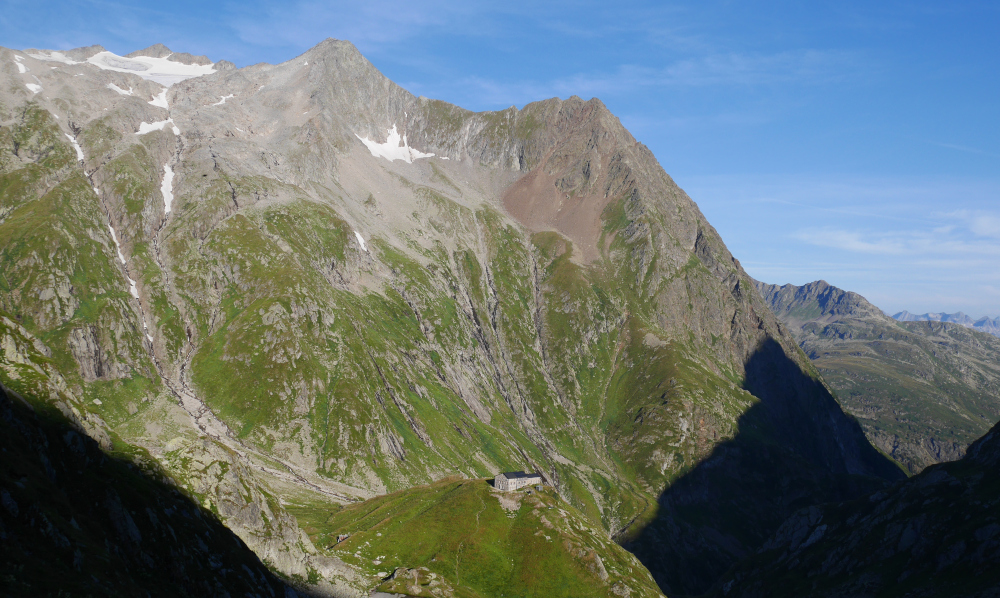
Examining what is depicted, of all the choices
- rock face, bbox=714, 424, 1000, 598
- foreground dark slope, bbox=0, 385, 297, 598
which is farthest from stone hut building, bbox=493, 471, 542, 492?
rock face, bbox=714, 424, 1000, 598

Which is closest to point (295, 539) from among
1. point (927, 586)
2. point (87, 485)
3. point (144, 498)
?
point (144, 498)

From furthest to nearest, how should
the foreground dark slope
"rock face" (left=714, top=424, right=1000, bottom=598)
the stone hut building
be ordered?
the stone hut building
"rock face" (left=714, top=424, right=1000, bottom=598)
the foreground dark slope

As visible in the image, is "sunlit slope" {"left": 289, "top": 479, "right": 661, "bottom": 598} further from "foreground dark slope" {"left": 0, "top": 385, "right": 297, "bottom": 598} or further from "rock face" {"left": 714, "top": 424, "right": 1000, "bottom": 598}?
"rock face" {"left": 714, "top": 424, "right": 1000, "bottom": 598}

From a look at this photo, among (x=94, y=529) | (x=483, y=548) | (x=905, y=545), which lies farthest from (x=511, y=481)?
(x=94, y=529)

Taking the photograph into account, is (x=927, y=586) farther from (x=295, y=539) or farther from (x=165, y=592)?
(x=165, y=592)

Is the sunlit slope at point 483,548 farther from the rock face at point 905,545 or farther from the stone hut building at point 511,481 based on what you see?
the rock face at point 905,545
